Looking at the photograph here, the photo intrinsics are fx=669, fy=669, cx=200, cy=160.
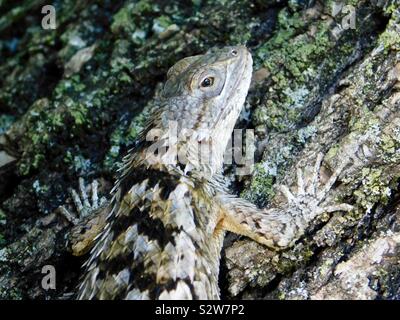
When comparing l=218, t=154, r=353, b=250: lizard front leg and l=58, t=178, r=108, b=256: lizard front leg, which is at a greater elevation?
l=218, t=154, r=353, b=250: lizard front leg

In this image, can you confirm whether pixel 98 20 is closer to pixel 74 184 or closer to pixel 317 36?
pixel 74 184

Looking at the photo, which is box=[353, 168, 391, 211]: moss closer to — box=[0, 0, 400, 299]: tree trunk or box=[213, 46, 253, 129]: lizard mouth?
box=[0, 0, 400, 299]: tree trunk

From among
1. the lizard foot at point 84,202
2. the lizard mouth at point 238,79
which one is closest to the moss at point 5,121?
the lizard foot at point 84,202

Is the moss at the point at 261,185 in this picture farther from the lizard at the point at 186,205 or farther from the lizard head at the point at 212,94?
the lizard head at the point at 212,94

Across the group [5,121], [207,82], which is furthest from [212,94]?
[5,121]

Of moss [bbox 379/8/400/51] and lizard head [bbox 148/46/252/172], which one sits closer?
moss [bbox 379/8/400/51]

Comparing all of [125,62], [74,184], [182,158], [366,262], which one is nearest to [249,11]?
[125,62]

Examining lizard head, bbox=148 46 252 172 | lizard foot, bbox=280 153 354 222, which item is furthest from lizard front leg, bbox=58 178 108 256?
lizard foot, bbox=280 153 354 222

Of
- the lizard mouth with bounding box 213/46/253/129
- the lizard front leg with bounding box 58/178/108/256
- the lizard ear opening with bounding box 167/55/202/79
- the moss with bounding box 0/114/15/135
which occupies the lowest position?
the lizard front leg with bounding box 58/178/108/256
